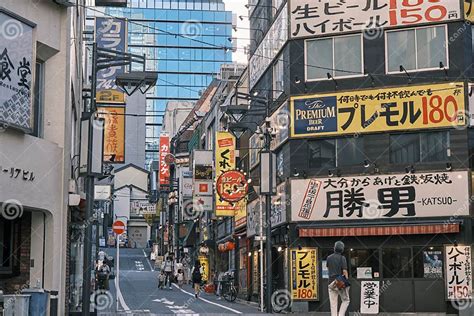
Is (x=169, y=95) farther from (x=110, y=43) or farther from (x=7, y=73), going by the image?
(x=7, y=73)

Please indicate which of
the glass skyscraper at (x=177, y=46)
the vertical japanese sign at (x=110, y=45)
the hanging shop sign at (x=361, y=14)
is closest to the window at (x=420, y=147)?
the hanging shop sign at (x=361, y=14)

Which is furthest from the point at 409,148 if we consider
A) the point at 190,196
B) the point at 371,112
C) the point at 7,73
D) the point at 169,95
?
the point at 169,95

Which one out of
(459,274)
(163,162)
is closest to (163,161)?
(163,162)

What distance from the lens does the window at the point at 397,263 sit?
30.1 meters

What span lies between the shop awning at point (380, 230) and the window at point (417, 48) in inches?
235

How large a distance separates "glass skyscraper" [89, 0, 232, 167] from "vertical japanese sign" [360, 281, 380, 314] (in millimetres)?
123234

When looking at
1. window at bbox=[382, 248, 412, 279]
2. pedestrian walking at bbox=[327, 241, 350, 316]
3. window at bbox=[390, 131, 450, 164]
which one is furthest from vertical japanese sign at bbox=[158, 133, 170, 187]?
pedestrian walking at bbox=[327, 241, 350, 316]

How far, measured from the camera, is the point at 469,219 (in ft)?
95.6

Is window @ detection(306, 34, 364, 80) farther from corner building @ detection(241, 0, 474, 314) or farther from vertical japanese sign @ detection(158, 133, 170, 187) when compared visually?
vertical japanese sign @ detection(158, 133, 170, 187)

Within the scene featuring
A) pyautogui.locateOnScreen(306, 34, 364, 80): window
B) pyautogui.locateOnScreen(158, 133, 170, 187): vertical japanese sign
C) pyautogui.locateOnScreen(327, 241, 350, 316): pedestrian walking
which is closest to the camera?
pyautogui.locateOnScreen(327, 241, 350, 316): pedestrian walking

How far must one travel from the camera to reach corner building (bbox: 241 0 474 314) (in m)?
29.7

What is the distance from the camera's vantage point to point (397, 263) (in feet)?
99.3

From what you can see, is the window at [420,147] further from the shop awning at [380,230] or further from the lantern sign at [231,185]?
the lantern sign at [231,185]

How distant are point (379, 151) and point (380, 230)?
3.03m
